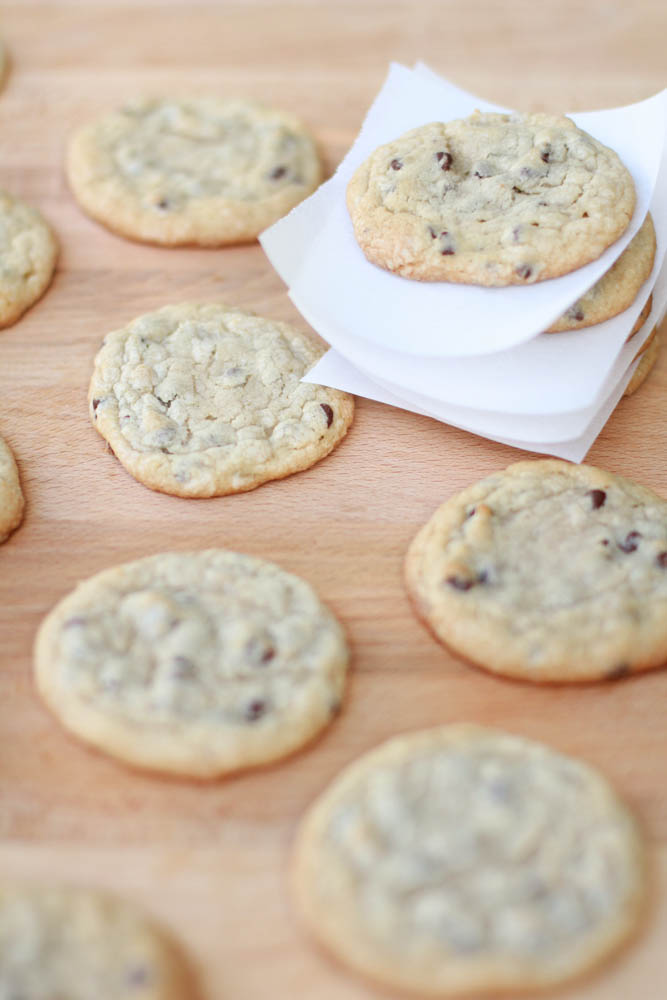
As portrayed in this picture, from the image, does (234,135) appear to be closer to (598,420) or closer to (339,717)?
(598,420)

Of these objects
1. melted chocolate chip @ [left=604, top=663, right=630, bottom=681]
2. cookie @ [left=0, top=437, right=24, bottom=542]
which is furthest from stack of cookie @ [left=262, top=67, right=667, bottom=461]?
cookie @ [left=0, top=437, right=24, bottom=542]

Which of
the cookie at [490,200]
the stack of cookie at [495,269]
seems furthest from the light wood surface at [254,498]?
the cookie at [490,200]

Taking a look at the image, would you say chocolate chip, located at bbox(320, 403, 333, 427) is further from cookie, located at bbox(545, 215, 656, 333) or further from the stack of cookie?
cookie, located at bbox(545, 215, 656, 333)

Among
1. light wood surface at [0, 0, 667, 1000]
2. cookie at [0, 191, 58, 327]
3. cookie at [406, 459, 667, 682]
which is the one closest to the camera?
light wood surface at [0, 0, 667, 1000]

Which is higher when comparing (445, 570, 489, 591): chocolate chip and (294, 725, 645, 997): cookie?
(445, 570, 489, 591): chocolate chip

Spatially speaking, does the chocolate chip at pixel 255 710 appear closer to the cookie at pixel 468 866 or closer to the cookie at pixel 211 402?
the cookie at pixel 468 866

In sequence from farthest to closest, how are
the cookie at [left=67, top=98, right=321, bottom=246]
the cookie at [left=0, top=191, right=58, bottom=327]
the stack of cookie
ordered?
the cookie at [left=67, top=98, right=321, bottom=246] → the cookie at [left=0, top=191, right=58, bottom=327] → the stack of cookie

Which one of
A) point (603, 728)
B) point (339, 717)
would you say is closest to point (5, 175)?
point (339, 717)
